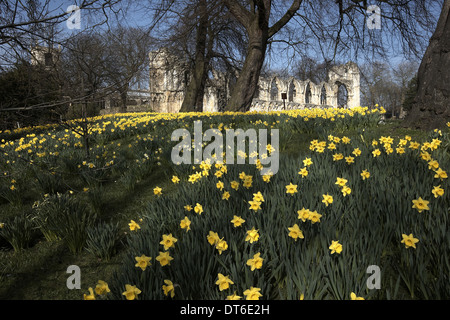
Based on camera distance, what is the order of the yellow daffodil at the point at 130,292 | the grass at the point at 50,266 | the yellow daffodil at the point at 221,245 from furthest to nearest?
the grass at the point at 50,266, the yellow daffodil at the point at 221,245, the yellow daffodil at the point at 130,292

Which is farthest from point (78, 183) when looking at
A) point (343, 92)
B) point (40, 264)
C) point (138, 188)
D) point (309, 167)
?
point (343, 92)

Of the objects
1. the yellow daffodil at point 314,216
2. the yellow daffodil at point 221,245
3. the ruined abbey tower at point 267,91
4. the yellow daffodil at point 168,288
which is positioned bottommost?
the yellow daffodil at point 168,288

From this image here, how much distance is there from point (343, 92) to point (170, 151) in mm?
48520

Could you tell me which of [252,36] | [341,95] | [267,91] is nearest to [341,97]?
[341,95]

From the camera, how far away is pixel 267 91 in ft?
→ 114

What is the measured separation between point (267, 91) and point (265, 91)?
1.00ft

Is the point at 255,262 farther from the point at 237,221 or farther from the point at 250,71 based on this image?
the point at 250,71

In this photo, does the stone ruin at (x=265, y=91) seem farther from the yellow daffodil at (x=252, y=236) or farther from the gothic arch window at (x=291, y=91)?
the yellow daffodil at (x=252, y=236)

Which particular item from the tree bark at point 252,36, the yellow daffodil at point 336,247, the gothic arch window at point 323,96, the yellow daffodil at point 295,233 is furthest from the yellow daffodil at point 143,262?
the gothic arch window at point 323,96

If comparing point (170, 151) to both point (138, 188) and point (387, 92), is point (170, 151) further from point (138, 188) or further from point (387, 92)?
point (387, 92)

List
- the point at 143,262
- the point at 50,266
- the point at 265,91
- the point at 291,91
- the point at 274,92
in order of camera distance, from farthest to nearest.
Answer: the point at 274,92, the point at 291,91, the point at 265,91, the point at 50,266, the point at 143,262

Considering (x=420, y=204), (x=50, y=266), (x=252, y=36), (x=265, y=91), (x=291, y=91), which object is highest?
(x=291, y=91)

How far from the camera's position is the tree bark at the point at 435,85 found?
14.8 ft
